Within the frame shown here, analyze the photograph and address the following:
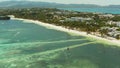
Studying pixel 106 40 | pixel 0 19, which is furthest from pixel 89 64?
pixel 0 19

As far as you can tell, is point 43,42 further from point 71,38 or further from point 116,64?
point 116,64

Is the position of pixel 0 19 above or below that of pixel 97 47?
below

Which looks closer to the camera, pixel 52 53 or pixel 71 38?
pixel 52 53

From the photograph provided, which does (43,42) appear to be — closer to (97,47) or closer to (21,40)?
(21,40)

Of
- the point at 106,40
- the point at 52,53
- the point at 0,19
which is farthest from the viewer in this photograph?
the point at 0,19

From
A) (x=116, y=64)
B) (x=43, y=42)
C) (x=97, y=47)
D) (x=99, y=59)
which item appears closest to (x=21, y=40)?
(x=43, y=42)

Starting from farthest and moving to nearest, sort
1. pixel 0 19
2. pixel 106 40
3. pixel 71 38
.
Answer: pixel 0 19 → pixel 71 38 → pixel 106 40
